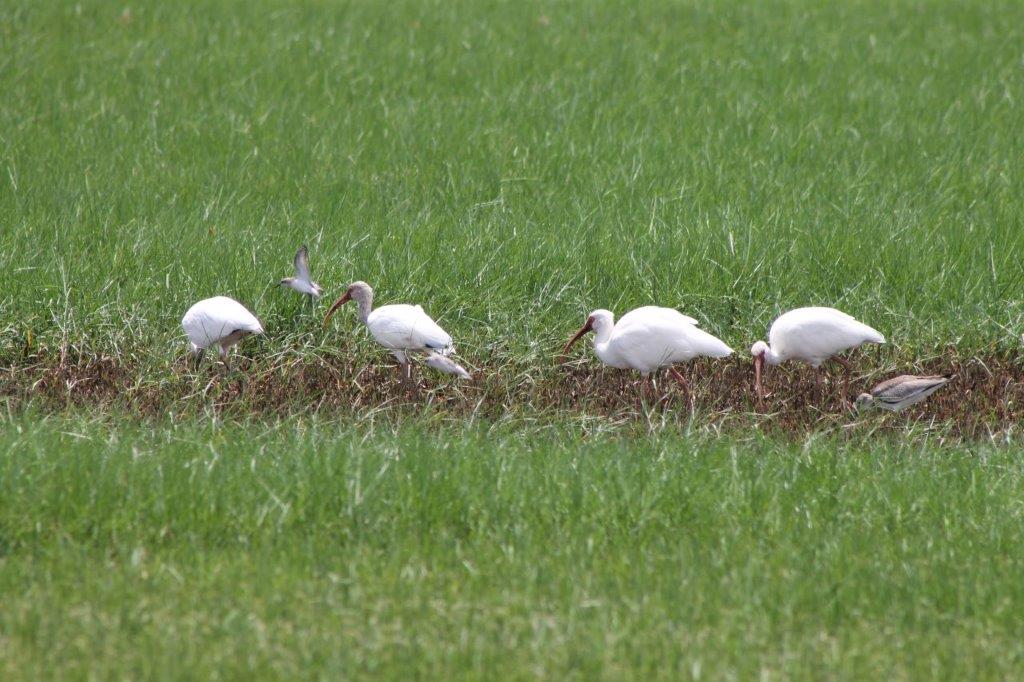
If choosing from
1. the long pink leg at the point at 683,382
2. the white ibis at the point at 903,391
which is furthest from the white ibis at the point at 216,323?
the white ibis at the point at 903,391

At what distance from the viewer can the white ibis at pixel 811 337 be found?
5949 millimetres

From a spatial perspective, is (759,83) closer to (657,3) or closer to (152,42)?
(657,3)

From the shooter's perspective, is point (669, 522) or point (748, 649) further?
point (669, 522)

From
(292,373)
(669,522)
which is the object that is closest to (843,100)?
(292,373)

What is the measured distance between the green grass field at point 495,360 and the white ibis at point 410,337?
0.19 meters

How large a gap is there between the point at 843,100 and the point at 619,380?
206 inches

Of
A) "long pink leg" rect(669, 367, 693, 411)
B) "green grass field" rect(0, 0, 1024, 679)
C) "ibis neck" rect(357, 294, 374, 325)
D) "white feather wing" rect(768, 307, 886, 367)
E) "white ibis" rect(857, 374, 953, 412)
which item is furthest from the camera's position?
"ibis neck" rect(357, 294, 374, 325)

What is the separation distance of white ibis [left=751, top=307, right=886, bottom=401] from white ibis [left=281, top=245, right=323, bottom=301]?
7.17 feet

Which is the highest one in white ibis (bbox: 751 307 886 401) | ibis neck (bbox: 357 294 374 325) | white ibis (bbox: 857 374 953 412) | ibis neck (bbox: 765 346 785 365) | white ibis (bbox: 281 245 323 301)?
white ibis (bbox: 281 245 323 301)

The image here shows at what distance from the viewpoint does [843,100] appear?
1059 cm

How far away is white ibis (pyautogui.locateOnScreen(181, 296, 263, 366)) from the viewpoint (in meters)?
5.81

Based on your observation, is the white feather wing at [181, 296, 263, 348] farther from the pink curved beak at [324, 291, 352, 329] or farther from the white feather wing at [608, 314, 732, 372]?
the white feather wing at [608, 314, 732, 372]

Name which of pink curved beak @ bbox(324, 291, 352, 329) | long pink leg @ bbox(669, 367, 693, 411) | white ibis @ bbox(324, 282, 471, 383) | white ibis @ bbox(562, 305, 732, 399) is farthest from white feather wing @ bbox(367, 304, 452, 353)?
long pink leg @ bbox(669, 367, 693, 411)

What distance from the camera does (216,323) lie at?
229 inches
